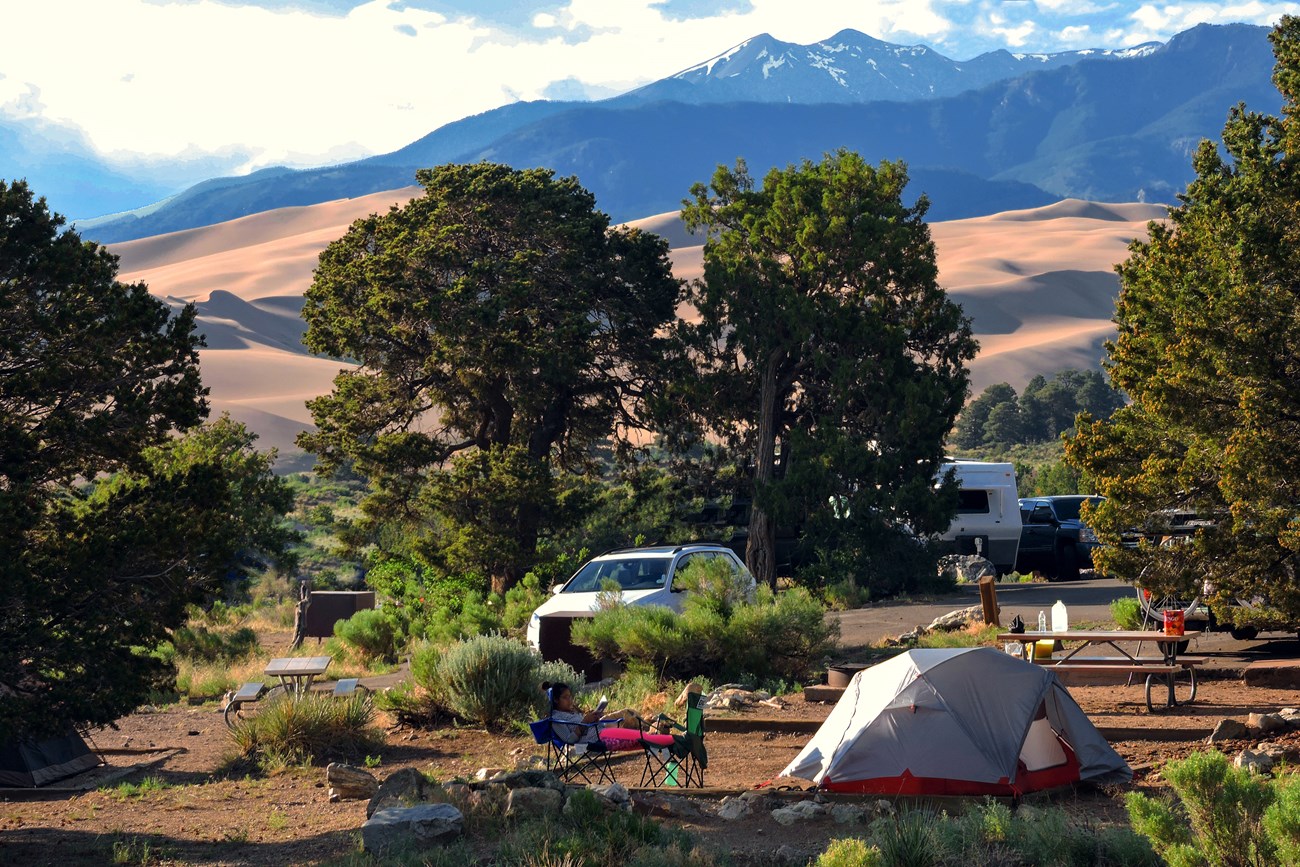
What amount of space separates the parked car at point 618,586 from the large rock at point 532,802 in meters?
6.91

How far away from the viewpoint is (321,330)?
2748 centimetres

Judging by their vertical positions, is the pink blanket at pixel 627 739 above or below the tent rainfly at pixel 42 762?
above

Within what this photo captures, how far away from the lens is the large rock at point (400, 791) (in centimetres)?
925

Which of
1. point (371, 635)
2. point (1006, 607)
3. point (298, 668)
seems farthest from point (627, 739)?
point (371, 635)

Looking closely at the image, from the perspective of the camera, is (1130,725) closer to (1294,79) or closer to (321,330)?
(1294,79)

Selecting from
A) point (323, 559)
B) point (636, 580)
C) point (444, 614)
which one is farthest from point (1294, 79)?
point (323, 559)

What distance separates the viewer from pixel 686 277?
106750 millimetres

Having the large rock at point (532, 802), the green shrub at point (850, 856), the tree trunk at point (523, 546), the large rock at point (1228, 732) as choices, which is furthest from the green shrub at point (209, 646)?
the green shrub at point (850, 856)

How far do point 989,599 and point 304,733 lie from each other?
8.16m

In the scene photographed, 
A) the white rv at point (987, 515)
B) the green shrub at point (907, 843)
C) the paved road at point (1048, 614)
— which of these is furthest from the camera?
the white rv at point (987, 515)

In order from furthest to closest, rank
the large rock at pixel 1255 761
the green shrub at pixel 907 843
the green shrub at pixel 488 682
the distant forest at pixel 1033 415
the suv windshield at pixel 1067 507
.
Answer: the distant forest at pixel 1033 415 → the suv windshield at pixel 1067 507 → the green shrub at pixel 488 682 → the large rock at pixel 1255 761 → the green shrub at pixel 907 843

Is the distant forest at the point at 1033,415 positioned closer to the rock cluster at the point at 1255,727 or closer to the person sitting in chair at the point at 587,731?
the rock cluster at the point at 1255,727

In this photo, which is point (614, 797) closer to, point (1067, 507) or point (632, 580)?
point (632, 580)

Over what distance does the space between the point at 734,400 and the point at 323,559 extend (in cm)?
2494
